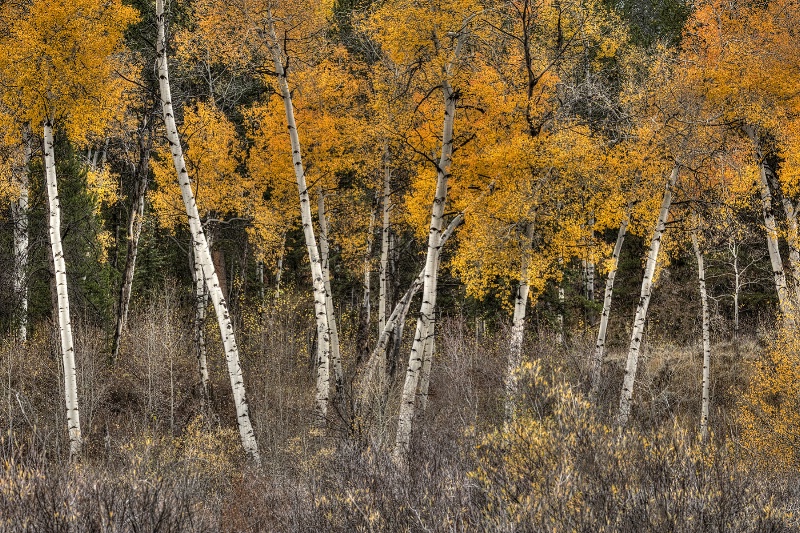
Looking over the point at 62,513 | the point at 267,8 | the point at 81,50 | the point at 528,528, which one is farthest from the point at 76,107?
the point at 528,528

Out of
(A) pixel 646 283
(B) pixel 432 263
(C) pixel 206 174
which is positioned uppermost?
(C) pixel 206 174

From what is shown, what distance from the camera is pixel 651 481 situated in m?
6.76

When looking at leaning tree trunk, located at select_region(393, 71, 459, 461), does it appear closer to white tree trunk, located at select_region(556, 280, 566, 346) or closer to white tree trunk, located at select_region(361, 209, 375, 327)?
white tree trunk, located at select_region(361, 209, 375, 327)

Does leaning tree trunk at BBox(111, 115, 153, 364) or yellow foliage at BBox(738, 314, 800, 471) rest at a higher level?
leaning tree trunk at BBox(111, 115, 153, 364)

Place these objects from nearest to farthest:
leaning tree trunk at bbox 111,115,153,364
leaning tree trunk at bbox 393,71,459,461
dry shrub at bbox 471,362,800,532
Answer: dry shrub at bbox 471,362,800,532
leaning tree trunk at bbox 393,71,459,461
leaning tree trunk at bbox 111,115,153,364

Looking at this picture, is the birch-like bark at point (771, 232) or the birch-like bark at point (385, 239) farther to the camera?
the birch-like bark at point (385, 239)

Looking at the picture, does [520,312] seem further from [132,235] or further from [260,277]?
[260,277]

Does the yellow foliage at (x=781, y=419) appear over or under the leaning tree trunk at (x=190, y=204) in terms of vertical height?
under

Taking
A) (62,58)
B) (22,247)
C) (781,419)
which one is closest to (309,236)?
(62,58)

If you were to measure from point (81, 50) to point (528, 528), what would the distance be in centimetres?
1045

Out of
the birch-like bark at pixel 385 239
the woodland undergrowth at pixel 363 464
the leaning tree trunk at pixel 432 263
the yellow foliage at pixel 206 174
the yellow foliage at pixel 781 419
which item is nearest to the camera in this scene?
the woodland undergrowth at pixel 363 464

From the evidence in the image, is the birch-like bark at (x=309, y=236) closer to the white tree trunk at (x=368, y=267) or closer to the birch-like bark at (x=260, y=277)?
the white tree trunk at (x=368, y=267)

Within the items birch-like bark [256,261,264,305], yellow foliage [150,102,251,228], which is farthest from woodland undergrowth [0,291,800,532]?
birch-like bark [256,261,264,305]

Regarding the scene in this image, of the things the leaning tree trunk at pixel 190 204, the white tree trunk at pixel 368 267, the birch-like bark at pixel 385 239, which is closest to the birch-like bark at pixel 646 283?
the birch-like bark at pixel 385 239
